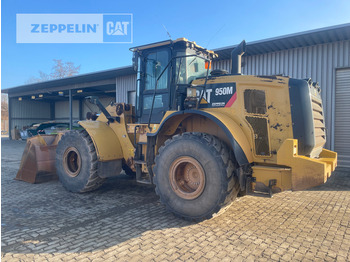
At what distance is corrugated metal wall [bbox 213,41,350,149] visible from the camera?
9.31 metres

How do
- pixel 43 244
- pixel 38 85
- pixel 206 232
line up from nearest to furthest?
pixel 43 244, pixel 206 232, pixel 38 85

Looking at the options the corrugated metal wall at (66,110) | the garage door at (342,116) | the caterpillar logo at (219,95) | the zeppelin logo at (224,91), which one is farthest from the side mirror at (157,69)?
the corrugated metal wall at (66,110)

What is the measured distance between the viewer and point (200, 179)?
13.6 ft

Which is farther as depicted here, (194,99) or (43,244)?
(194,99)

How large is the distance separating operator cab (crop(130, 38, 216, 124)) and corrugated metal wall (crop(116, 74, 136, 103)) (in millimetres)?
10404

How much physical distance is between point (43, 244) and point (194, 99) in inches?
121

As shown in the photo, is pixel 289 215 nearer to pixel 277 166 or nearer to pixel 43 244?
pixel 277 166

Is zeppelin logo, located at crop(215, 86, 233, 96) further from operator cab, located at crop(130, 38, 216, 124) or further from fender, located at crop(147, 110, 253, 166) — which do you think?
operator cab, located at crop(130, 38, 216, 124)

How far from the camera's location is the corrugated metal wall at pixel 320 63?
9312 millimetres

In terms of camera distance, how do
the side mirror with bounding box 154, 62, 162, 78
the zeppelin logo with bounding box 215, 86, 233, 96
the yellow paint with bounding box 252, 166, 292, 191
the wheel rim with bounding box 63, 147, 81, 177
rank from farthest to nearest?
the wheel rim with bounding box 63, 147, 81, 177 < the side mirror with bounding box 154, 62, 162, 78 < the zeppelin logo with bounding box 215, 86, 233, 96 < the yellow paint with bounding box 252, 166, 292, 191

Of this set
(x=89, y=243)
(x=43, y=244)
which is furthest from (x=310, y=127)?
(x=43, y=244)

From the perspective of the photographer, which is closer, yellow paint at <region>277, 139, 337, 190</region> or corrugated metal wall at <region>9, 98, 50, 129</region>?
yellow paint at <region>277, 139, 337, 190</region>

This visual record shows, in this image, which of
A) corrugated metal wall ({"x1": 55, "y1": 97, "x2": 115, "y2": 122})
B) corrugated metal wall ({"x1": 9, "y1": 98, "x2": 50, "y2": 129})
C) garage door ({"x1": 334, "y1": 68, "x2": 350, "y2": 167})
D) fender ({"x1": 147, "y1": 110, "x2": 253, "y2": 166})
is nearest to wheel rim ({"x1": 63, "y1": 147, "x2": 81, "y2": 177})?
fender ({"x1": 147, "y1": 110, "x2": 253, "y2": 166})

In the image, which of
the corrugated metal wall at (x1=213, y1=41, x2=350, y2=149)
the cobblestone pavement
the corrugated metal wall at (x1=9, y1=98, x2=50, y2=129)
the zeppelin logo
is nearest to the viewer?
the cobblestone pavement
